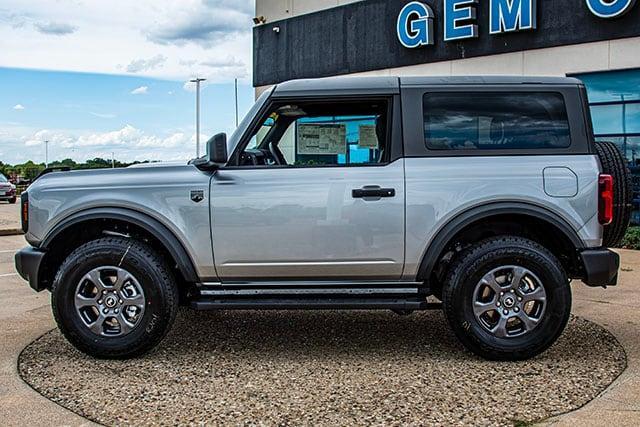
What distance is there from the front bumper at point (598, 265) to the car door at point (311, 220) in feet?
4.22

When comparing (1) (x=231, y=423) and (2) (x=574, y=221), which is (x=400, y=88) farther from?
(1) (x=231, y=423)

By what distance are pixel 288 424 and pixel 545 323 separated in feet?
6.81

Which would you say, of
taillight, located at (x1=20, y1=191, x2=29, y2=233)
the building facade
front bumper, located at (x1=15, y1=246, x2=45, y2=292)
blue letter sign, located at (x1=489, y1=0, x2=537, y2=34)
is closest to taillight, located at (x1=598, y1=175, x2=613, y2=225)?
front bumper, located at (x1=15, y1=246, x2=45, y2=292)

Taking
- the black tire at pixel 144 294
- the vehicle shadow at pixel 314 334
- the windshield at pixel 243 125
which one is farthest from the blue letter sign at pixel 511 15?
the black tire at pixel 144 294

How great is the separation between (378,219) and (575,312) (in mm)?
2762

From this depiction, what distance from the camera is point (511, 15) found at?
46.3ft

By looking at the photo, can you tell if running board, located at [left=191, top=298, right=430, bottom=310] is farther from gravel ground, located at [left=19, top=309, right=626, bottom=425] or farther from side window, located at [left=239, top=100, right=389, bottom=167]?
side window, located at [left=239, top=100, right=389, bottom=167]

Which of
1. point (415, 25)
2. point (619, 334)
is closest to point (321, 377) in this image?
point (619, 334)

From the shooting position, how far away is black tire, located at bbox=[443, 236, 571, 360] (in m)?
4.82

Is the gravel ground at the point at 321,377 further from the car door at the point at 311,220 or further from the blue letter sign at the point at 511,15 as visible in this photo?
the blue letter sign at the point at 511,15

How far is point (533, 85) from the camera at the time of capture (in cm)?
504

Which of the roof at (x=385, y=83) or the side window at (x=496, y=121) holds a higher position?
the roof at (x=385, y=83)

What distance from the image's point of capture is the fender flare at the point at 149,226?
195 inches

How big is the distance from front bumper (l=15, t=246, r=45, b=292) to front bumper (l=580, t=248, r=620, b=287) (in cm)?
387
